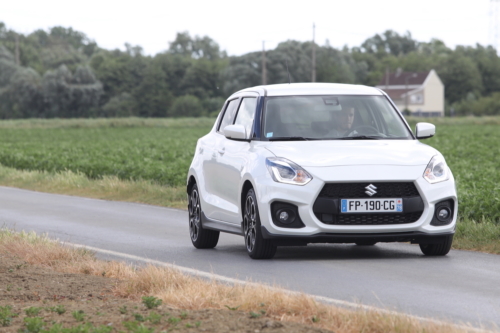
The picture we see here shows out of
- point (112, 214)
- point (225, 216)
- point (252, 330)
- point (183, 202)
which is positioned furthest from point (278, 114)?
point (183, 202)

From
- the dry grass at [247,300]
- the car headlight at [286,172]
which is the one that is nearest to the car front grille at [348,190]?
Result: the car headlight at [286,172]

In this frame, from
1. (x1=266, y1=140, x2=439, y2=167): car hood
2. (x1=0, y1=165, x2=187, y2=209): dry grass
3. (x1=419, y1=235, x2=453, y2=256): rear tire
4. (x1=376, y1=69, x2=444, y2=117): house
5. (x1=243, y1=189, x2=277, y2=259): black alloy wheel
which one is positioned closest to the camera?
(x1=266, y1=140, x2=439, y2=167): car hood

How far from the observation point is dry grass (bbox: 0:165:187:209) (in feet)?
68.2

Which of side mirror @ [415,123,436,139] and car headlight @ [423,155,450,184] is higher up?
side mirror @ [415,123,436,139]

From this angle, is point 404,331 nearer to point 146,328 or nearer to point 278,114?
point 146,328

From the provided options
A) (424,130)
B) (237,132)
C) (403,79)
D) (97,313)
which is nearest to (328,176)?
(237,132)

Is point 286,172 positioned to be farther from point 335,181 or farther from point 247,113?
point 247,113

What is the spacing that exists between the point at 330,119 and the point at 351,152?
0.90m

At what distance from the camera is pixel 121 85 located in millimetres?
137750

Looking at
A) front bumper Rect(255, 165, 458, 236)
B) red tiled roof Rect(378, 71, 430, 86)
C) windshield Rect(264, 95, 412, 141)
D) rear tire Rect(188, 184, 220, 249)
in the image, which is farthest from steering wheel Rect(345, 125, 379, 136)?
red tiled roof Rect(378, 71, 430, 86)

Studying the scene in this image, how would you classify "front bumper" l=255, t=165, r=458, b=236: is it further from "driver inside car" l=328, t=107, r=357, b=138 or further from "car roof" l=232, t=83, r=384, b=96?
"car roof" l=232, t=83, r=384, b=96

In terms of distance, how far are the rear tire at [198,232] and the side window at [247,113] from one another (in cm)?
109

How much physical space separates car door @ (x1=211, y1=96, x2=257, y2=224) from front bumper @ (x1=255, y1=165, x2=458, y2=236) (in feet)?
2.49

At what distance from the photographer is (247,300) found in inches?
270
